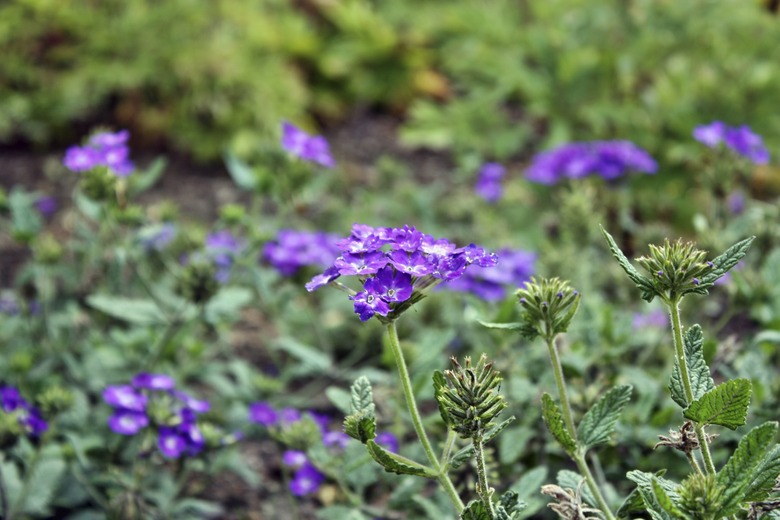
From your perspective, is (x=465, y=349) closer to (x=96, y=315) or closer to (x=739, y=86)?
(x=96, y=315)

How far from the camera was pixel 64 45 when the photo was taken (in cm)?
460

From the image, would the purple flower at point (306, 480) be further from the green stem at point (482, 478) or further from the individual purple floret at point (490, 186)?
the individual purple floret at point (490, 186)

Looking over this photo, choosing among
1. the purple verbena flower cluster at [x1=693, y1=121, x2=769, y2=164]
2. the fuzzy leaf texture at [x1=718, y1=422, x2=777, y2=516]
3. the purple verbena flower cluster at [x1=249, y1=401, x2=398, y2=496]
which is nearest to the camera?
the fuzzy leaf texture at [x1=718, y1=422, x2=777, y2=516]

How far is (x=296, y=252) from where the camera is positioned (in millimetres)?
2689

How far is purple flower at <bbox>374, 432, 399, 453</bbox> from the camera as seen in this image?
2143 millimetres

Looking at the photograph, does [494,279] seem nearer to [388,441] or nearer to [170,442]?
[388,441]

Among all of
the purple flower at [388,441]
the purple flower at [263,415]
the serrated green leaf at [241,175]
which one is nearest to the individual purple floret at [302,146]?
the serrated green leaf at [241,175]

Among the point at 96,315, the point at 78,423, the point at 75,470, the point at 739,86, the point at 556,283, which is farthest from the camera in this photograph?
the point at 739,86

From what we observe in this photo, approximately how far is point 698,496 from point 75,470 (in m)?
1.59

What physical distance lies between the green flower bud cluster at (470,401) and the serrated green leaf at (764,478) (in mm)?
411

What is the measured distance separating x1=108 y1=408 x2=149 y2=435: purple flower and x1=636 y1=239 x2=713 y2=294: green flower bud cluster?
125cm

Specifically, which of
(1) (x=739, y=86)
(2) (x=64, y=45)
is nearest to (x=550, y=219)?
(1) (x=739, y=86)

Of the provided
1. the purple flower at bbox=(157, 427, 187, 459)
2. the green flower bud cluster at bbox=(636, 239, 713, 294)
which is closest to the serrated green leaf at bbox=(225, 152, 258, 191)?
the purple flower at bbox=(157, 427, 187, 459)

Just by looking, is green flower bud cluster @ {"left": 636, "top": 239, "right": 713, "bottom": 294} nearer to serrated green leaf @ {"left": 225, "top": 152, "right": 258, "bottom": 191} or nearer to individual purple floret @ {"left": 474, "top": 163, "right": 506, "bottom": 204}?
serrated green leaf @ {"left": 225, "top": 152, "right": 258, "bottom": 191}
